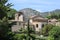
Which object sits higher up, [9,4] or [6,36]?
[9,4]

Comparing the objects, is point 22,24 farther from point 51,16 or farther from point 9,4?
point 9,4

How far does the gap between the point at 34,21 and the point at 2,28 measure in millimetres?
62033

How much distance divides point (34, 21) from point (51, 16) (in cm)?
1392

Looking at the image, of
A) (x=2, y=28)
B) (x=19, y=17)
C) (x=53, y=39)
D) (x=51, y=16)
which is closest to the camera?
(x=2, y=28)

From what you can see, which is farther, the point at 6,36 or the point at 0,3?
the point at 0,3

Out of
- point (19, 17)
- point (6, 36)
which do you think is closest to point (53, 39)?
point (6, 36)

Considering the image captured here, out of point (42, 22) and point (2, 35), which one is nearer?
point (2, 35)

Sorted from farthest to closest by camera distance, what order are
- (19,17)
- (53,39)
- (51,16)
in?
(51,16), (19,17), (53,39)

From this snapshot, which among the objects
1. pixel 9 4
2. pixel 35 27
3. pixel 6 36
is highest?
pixel 9 4

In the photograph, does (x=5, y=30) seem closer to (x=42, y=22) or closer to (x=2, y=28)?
(x=2, y=28)

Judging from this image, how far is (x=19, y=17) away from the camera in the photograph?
7906 centimetres

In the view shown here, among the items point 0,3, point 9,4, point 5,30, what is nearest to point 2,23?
point 5,30

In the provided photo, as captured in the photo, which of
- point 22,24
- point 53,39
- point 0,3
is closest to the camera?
point 0,3

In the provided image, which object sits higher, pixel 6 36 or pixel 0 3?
pixel 0 3
